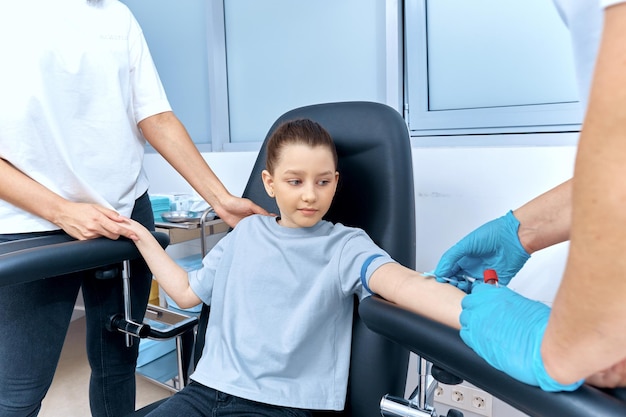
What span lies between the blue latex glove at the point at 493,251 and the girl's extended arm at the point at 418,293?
89 millimetres

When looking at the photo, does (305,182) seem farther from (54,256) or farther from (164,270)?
(54,256)

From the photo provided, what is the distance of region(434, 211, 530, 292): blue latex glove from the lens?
34.9 inches

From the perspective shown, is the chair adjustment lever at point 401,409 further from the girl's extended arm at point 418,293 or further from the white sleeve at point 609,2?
the white sleeve at point 609,2

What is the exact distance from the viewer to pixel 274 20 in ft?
6.68

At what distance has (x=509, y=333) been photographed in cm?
52

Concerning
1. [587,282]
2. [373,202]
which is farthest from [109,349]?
[587,282]

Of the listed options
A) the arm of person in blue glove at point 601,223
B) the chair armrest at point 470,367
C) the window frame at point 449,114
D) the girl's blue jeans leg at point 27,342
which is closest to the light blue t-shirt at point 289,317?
the chair armrest at point 470,367

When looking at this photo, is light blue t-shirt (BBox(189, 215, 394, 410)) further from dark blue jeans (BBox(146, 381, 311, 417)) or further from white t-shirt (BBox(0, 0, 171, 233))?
white t-shirt (BBox(0, 0, 171, 233))

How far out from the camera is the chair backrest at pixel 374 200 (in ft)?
3.04

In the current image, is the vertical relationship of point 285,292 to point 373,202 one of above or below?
below

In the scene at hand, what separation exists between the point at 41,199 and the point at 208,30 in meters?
1.45

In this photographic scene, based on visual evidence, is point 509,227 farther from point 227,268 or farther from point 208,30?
point 208,30

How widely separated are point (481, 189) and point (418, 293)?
0.75m

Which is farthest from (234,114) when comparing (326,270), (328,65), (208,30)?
(326,270)
